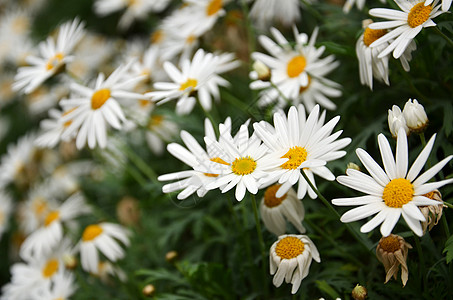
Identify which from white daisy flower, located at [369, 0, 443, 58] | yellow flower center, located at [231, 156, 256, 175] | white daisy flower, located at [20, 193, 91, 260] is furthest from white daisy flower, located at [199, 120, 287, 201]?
white daisy flower, located at [20, 193, 91, 260]

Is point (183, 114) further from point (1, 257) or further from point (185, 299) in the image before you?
point (1, 257)

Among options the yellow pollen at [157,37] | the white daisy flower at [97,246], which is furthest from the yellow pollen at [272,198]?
the yellow pollen at [157,37]

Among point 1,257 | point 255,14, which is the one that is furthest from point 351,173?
point 1,257

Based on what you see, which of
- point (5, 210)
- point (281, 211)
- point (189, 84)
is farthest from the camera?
point (5, 210)

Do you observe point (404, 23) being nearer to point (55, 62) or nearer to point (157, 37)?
point (55, 62)

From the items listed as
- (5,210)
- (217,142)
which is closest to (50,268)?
(5,210)
